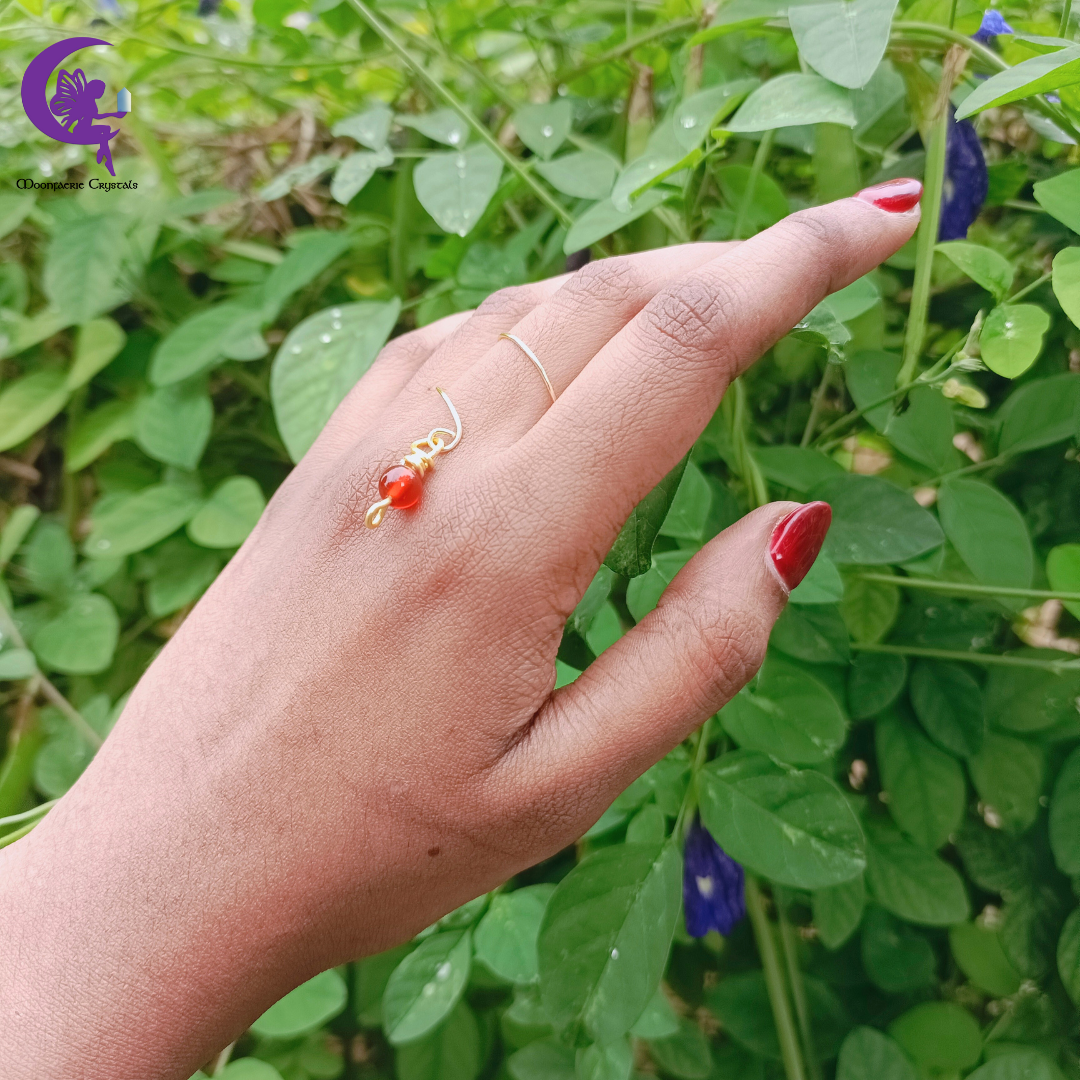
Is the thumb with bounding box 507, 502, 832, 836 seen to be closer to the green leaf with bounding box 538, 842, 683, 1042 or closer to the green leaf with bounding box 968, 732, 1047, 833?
the green leaf with bounding box 538, 842, 683, 1042

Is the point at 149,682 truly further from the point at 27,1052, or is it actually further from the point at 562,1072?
the point at 562,1072

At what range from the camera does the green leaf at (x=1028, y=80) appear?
0.47 m

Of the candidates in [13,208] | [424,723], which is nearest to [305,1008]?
→ [424,723]

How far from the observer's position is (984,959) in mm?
849

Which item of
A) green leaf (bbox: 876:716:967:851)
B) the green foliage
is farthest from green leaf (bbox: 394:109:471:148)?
green leaf (bbox: 876:716:967:851)

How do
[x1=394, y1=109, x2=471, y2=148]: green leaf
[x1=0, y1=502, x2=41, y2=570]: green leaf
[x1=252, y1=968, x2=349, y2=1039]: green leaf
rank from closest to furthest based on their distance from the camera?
[x1=252, y1=968, x2=349, y2=1039]: green leaf < [x1=394, y1=109, x2=471, y2=148]: green leaf < [x1=0, y1=502, x2=41, y2=570]: green leaf

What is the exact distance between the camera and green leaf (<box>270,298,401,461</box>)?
0.75 meters

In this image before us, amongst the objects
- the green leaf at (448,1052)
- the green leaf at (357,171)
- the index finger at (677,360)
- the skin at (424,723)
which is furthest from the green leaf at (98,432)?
the green leaf at (448,1052)

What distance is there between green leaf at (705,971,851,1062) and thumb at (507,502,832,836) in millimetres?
472

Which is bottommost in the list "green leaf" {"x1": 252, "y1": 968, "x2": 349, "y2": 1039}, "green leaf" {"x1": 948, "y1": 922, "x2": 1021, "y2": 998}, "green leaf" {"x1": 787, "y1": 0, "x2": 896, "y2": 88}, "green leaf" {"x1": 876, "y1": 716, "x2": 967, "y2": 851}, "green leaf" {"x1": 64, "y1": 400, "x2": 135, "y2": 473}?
"green leaf" {"x1": 948, "y1": 922, "x2": 1021, "y2": 998}

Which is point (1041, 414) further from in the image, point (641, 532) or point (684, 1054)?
point (684, 1054)

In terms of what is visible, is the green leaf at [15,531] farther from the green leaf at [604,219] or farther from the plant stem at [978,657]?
the plant stem at [978,657]

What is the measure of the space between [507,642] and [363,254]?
2.21 ft

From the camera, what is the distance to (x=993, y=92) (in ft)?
1.57
